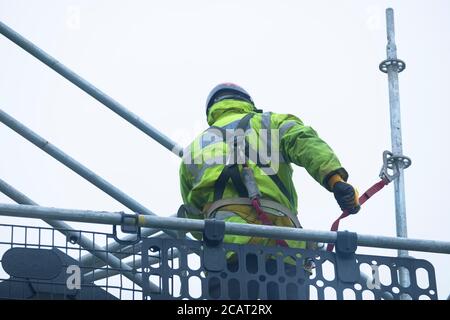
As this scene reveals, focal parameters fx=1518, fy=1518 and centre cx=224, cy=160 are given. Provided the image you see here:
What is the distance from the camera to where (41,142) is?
36.2 ft

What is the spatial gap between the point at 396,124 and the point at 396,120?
0.11 feet

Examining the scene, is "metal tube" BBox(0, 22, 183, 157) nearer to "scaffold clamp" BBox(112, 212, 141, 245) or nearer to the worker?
the worker

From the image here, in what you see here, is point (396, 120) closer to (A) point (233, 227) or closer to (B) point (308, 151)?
(B) point (308, 151)

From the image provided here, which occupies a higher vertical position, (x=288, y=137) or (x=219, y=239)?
(x=288, y=137)

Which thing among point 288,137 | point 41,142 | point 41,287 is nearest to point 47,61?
point 41,142

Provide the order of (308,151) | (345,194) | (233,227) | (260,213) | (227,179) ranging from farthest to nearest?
1. (227,179)
2. (308,151)
3. (260,213)
4. (345,194)
5. (233,227)

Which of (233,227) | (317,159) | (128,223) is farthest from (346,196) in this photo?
→ (128,223)

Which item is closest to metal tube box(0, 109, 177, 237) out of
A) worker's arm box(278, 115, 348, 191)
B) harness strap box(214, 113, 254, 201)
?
harness strap box(214, 113, 254, 201)

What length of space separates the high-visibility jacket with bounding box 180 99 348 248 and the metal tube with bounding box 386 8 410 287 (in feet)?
4.38

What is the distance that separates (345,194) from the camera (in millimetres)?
9242

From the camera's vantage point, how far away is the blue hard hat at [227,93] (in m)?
10.6
